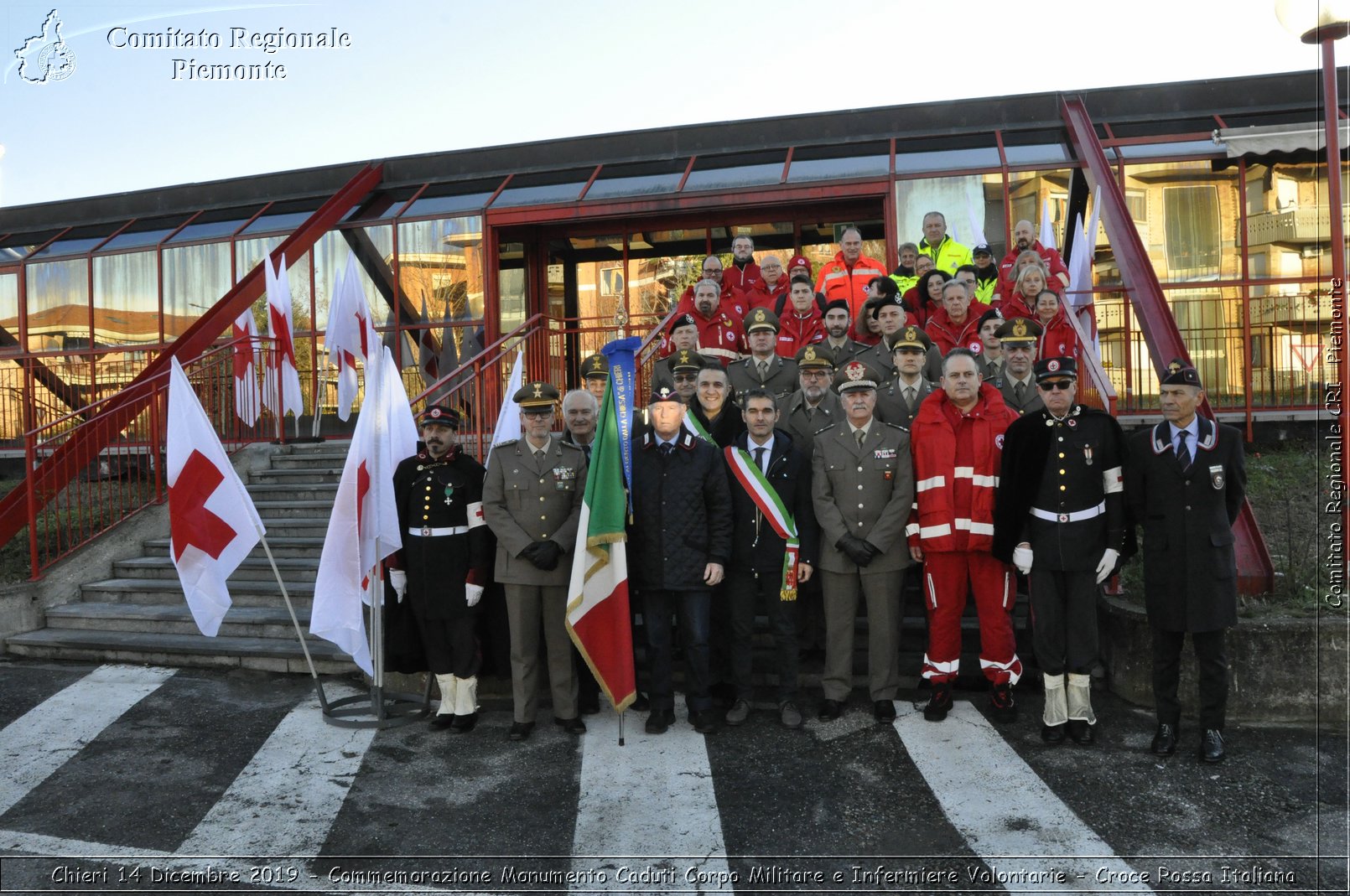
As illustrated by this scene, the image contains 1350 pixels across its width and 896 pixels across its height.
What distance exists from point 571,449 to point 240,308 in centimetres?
783

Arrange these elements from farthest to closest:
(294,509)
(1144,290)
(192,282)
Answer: (192,282) → (294,509) → (1144,290)

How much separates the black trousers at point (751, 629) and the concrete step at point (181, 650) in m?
2.83

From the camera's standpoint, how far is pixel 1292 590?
569 cm

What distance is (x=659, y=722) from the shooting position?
18.1ft

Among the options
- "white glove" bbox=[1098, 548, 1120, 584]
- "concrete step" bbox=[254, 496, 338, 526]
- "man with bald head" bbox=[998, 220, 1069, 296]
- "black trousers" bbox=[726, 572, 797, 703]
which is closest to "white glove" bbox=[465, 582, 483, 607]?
"black trousers" bbox=[726, 572, 797, 703]

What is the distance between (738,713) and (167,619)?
4818 mm

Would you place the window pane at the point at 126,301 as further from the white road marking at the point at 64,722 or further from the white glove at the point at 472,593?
the white glove at the point at 472,593

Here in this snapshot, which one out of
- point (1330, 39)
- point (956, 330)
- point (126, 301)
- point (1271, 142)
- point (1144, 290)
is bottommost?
point (956, 330)

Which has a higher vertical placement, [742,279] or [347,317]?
[742,279]

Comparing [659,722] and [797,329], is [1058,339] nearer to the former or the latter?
[797,329]

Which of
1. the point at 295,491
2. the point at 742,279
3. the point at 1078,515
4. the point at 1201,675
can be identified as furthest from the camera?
the point at 295,491

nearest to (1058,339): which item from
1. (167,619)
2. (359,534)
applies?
(359,534)

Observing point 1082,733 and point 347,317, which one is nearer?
point 1082,733

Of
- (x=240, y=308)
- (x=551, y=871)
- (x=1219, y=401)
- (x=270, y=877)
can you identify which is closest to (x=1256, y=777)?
(x=551, y=871)
